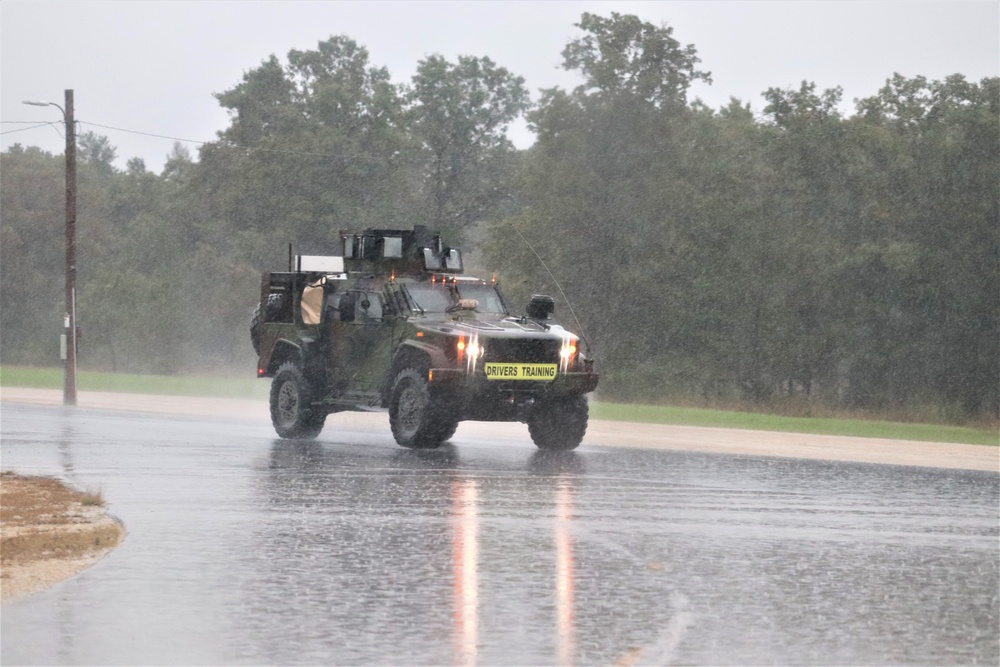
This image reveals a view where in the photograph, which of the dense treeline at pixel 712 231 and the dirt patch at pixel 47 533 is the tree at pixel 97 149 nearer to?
the dense treeline at pixel 712 231

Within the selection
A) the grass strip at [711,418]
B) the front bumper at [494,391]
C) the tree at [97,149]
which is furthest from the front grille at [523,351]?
the tree at [97,149]

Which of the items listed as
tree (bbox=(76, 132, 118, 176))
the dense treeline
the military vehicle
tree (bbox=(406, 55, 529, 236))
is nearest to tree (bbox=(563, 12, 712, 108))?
the dense treeline

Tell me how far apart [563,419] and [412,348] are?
233 cm

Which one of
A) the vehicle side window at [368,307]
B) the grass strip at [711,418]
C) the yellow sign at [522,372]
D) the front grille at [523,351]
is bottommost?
the grass strip at [711,418]

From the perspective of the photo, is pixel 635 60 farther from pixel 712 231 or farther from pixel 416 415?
pixel 416 415

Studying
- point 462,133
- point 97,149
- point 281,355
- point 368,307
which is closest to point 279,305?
point 281,355

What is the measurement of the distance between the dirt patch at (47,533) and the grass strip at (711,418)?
1552 centimetres

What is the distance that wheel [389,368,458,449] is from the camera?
2023cm

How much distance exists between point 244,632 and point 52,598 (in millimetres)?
1607

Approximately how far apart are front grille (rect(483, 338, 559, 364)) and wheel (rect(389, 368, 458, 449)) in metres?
0.91

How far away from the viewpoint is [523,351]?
66.8ft

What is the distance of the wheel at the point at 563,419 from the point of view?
21.3 m

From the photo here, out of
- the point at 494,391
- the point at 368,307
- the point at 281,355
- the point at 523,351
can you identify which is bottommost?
the point at 494,391

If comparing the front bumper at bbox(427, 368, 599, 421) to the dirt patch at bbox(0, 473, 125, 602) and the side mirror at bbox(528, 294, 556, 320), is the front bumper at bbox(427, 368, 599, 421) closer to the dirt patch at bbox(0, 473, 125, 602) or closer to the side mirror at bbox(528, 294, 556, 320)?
the side mirror at bbox(528, 294, 556, 320)
